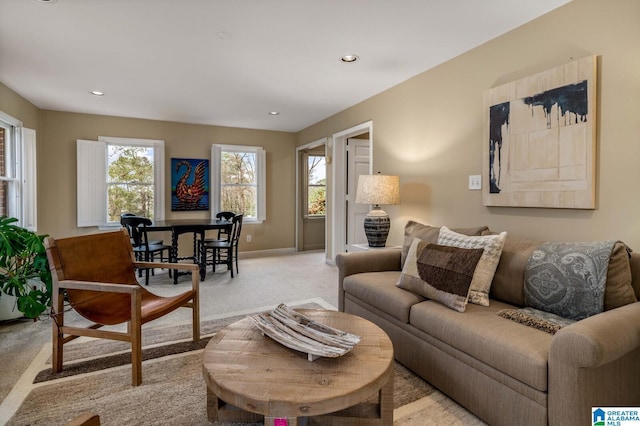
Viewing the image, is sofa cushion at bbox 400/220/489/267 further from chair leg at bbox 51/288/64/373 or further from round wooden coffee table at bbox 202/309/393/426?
chair leg at bbox 51/288/64/373

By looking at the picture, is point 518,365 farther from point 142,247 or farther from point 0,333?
point 142,247

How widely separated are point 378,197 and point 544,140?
153cm

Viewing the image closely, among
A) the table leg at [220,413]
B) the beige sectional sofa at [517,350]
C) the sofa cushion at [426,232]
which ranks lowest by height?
the table leg at [220,413]

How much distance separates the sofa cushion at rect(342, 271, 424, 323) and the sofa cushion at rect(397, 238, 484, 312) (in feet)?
0.27

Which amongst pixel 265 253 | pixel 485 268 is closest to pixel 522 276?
pixel 485 268

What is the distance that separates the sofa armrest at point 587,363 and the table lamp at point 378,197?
2218 mm

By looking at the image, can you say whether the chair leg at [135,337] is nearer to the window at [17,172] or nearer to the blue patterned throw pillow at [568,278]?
the blue patterned throw pillow at [568,278]

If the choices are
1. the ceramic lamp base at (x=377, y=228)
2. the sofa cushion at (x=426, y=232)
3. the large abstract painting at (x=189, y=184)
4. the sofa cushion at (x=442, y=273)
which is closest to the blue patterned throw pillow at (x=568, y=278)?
the sofa cushion at (x=442, y=273)

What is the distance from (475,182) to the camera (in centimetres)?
284

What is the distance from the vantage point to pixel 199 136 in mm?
5867

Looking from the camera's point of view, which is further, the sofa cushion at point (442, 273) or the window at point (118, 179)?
the window at point (118, 179)

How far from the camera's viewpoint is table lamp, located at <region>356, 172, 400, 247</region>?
3.46 m

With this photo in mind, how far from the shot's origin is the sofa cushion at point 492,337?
4.55ft

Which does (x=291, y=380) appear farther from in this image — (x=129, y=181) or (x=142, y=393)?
(x=129, y=181)
